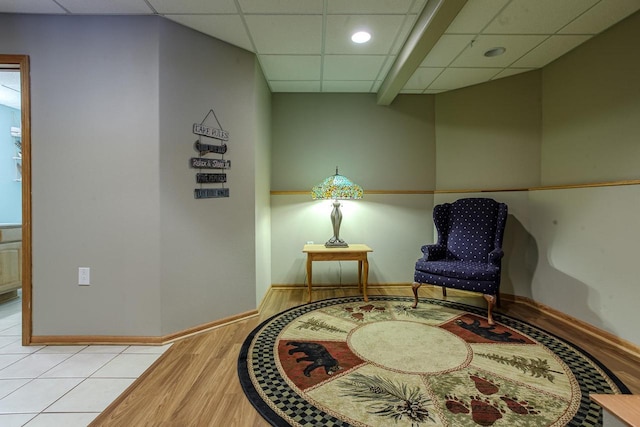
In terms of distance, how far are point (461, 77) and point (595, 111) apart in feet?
4.07

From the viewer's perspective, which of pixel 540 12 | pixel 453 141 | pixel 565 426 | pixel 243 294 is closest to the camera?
pixel 565 426

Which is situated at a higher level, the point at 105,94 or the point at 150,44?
the point at 150,44

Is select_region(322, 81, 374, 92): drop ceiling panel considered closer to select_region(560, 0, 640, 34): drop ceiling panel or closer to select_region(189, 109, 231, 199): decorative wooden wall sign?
select_region(189, 109, 231, 199): decorative wooden wall sign

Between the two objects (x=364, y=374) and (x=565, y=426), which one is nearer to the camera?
(x=565, y=426)

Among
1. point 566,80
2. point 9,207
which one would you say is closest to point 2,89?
point 9,207

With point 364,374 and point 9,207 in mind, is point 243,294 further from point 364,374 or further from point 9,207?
point 9,207

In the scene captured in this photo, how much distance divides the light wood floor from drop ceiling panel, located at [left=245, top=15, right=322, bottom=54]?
2.46 metres

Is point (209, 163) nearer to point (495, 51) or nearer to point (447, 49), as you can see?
point (447, 49)

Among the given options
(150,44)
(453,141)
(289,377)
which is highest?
(150,44)

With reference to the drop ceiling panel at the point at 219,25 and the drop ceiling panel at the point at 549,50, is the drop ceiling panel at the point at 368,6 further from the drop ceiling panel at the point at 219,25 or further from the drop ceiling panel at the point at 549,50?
the drop ceiling panel at the point at 549,50

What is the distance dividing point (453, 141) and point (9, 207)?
572 centimetres

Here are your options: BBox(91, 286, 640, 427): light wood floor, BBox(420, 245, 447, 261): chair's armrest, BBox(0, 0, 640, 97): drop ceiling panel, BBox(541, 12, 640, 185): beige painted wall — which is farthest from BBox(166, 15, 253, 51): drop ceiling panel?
BBox(541, 12, 640, 185): beige painted wall

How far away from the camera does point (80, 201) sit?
6.82ft

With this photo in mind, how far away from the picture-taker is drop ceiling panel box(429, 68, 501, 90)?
9.68 ft
